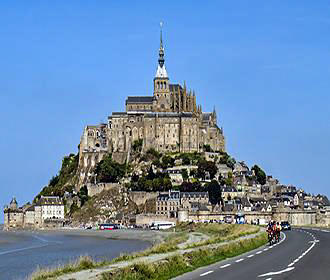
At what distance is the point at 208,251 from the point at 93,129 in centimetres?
11944

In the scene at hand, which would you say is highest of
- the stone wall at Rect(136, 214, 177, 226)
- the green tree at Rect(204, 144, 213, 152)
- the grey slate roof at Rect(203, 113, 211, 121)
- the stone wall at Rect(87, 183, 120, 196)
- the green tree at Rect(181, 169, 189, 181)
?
the grey slate roof at Rect(203, 113, 211, 121)

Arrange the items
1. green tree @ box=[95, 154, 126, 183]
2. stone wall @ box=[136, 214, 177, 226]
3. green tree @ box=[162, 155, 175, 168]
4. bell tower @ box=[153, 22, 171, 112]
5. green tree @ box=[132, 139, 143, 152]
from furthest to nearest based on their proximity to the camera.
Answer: bell tower @ box=[153, 22, 171, 112] → green tree @ box=[132, 139, 143, 152] → green tree @ box=[95, 154, 126, 183] → green tree @ box=[162, 155, 175, 168] → stone wall @ box=[136, 214, 177, 226]

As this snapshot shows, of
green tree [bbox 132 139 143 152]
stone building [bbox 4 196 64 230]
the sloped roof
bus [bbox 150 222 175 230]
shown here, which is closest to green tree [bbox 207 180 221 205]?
bus [bbox 150 222 175 230]

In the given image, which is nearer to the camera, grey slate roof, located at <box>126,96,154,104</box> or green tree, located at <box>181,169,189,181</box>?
green tree, located at <box>181,169,189,181</box>

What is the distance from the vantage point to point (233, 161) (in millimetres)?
137625

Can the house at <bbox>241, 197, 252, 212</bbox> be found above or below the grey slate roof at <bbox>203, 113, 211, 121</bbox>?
below

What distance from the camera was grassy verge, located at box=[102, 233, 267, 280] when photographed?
1977 centimetres

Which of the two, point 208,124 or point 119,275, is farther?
point 208,124

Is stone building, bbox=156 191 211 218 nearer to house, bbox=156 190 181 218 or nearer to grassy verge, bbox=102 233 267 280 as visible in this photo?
house, bbox=156 190 181 218

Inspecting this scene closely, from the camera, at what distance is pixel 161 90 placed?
495 ft

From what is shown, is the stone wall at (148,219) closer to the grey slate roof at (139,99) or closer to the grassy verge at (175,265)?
the grey slate roof at (139,99)

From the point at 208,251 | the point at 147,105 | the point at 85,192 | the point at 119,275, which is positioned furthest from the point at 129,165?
the point at 119,275

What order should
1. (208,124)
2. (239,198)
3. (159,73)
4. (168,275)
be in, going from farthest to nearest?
1. (159,73)
2. (208,124)
3. (239,198)
4. (168,275)

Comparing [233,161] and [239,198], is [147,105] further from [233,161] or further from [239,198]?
[239,198]
